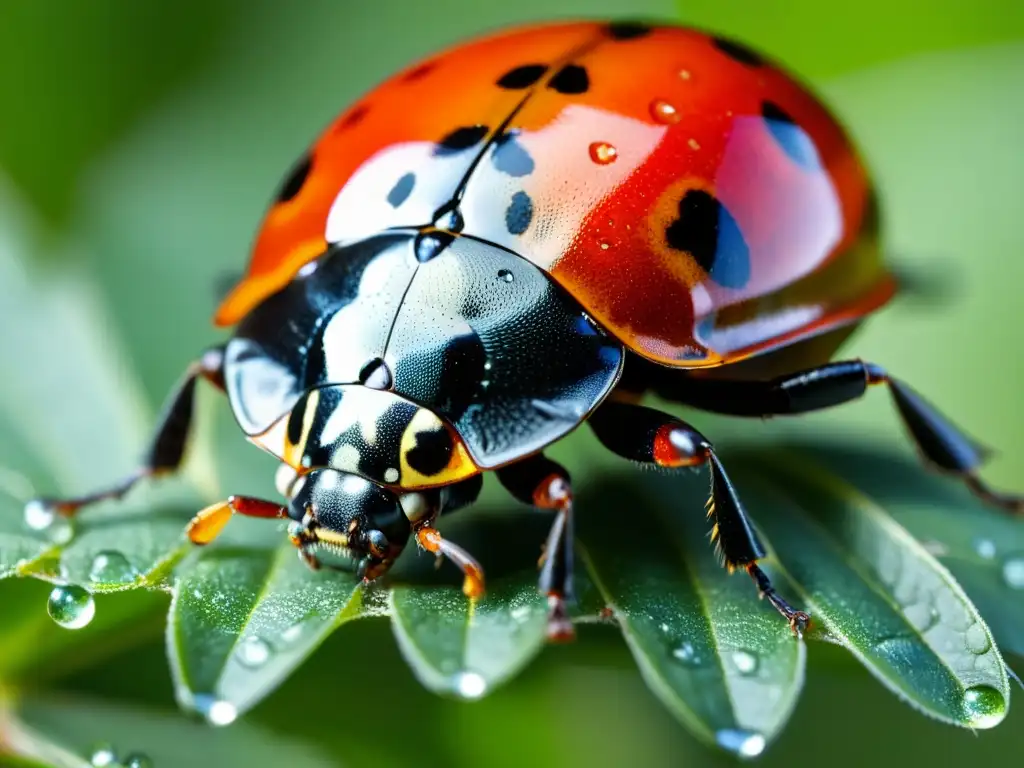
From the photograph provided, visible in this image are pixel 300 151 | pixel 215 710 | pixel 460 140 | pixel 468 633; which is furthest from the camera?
pixel 300 151

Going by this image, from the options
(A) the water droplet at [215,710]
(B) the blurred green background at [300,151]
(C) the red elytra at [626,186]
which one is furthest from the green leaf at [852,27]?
(A) the water droplet at [215,710]

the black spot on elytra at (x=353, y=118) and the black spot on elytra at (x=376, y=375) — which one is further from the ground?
the black spot on elytra at (x=353, y=118)

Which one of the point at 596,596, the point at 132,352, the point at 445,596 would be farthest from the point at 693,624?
the point at 132,352

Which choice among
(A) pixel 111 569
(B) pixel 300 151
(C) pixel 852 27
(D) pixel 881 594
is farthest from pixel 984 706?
(C) pixel 852 27

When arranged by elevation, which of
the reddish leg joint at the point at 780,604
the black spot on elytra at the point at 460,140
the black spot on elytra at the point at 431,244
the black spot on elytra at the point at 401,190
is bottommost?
the reddish leg joint at the point at 780,604

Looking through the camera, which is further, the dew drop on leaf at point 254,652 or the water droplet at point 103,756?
the water droplet at point 103,756

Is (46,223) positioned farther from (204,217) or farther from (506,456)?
(506,456)

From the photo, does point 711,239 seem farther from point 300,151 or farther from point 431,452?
point 300,151

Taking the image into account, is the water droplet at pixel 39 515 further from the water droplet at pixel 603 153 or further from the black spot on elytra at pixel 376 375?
the water droplet at pixel 603 153
